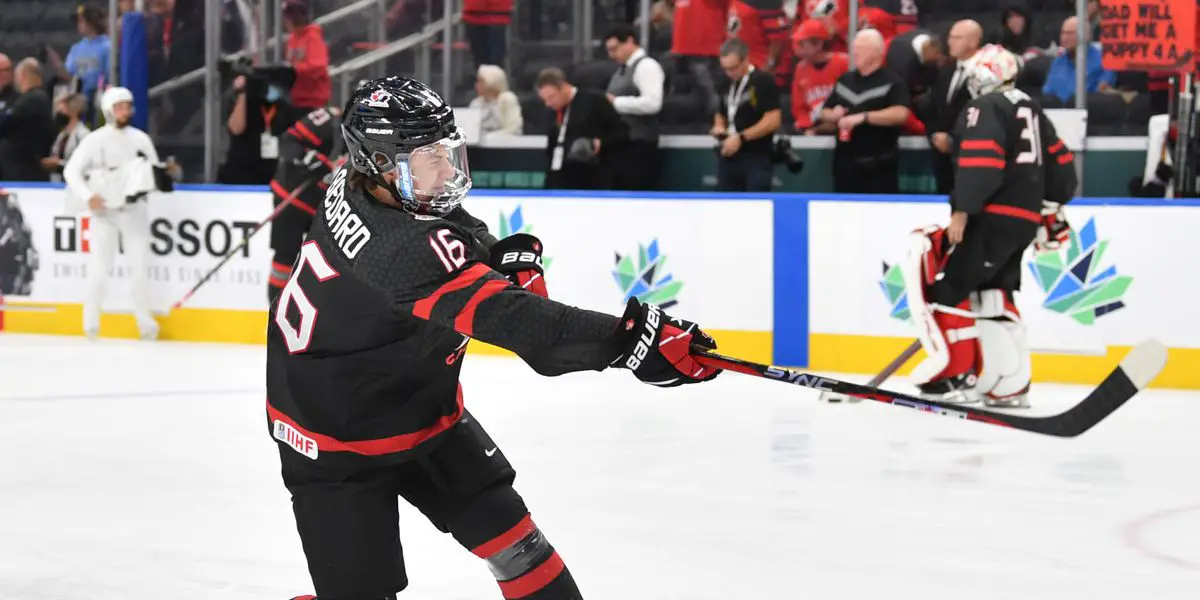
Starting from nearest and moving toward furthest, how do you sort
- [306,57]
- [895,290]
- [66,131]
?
1. [895,290]
2. [306,57]
3. [66,131]

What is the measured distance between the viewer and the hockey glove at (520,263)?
Answer: 277 cm

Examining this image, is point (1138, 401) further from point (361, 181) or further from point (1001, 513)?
point (361, 181)

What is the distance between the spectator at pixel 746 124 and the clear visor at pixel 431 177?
249 inches

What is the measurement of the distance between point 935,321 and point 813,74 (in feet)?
7.90

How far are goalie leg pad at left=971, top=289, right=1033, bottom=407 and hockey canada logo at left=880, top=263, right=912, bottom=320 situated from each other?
108 centimetres

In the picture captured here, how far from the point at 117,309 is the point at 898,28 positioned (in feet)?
16.2

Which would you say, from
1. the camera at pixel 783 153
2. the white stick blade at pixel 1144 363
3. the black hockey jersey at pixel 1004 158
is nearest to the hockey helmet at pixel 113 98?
the camera at pixel 783 153

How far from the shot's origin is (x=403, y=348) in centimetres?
267

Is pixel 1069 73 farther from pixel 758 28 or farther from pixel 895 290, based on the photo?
pixel 758 28

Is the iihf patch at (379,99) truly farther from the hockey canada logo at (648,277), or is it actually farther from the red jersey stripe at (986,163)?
the hockey canada logo at (648,277)

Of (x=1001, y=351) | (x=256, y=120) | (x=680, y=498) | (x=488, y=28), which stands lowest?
(x=680, y=498)

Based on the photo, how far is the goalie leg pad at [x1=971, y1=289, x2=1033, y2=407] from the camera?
7.08 metres

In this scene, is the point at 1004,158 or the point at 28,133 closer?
the point at 1004,158

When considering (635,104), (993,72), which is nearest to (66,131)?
(635,104)
